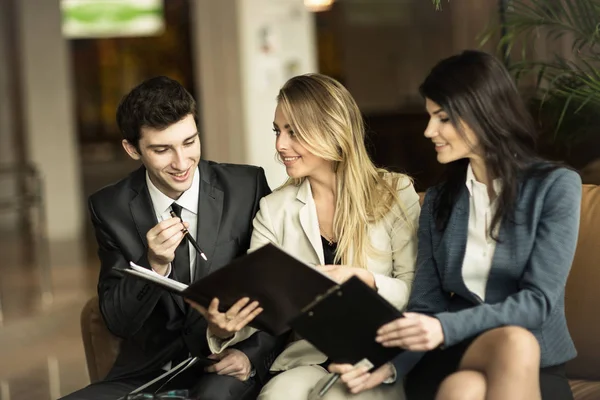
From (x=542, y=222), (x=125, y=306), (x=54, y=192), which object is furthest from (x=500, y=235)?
(x=54, y=192)

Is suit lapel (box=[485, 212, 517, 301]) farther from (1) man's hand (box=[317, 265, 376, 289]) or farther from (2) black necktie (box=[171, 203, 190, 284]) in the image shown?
(2) black necktie (box=[171, 203, 190, 284])

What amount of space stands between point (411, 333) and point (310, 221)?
0.69 metres

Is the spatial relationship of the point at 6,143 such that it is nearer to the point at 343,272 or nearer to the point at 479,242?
the point at 343,272

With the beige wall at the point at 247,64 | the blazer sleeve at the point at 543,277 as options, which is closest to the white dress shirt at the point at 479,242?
the blazer sleeve at the point at 543,277

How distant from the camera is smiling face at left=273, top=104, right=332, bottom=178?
283 cm

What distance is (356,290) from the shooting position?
7.31ft

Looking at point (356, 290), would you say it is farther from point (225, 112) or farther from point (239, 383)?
point (225, 112)

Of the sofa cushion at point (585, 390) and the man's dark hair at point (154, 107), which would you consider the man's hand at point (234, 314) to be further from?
the sofa cushion at point (585, 390)

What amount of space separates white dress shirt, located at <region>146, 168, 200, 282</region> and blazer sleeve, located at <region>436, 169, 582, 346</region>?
0.92 meters

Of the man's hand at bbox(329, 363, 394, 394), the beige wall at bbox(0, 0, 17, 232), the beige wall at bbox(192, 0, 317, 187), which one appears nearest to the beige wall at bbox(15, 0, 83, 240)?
the beige wall at bbox(0, 0, 17, 232)

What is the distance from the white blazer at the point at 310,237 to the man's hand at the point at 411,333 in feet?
1.36

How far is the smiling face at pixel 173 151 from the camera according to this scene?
2.82 metres

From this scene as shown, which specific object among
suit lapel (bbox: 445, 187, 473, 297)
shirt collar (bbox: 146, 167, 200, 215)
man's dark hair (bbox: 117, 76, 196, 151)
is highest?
man's dark hair (bbox: 117, 76, 196, 151)

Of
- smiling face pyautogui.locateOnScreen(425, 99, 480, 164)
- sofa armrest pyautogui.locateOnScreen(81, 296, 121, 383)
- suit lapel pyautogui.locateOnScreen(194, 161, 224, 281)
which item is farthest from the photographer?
sofa armrest pyautogui.locateOnScreen(81, 296, 121, 383)
